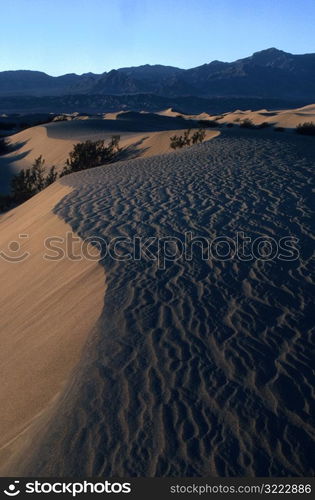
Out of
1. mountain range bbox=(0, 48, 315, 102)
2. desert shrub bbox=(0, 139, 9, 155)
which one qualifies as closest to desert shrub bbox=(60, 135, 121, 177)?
desert shrub bbox=(0, 139, 9, 155)

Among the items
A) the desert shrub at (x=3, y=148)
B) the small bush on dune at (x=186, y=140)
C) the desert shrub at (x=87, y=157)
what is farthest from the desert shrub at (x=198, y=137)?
the desert shrub at (x=3, y=148)

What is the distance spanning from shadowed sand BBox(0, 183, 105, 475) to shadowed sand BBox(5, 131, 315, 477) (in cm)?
19

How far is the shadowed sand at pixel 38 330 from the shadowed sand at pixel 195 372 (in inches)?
7.4

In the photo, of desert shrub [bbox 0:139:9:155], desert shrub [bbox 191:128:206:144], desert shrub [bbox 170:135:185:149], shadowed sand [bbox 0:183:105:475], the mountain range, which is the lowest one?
the mountain range

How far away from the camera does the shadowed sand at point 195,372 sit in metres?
3.33

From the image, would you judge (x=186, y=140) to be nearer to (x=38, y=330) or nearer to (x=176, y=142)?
(x=176, y=142)

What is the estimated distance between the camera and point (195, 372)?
4047 mm

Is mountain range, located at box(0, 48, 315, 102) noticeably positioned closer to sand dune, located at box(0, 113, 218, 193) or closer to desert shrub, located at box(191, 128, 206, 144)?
sand dune, located at box(0, 113, 218, 193)

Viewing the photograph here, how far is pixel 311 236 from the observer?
6.97 metres

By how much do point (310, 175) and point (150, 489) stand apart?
29.3 feet

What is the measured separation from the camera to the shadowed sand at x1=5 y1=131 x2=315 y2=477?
333 cm

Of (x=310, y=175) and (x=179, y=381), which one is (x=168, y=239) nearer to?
(x=179, y=381)

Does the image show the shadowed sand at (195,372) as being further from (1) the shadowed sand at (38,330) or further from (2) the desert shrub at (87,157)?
(2) the desert shrub at (87,157)

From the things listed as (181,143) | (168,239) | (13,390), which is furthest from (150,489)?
(181,143)
